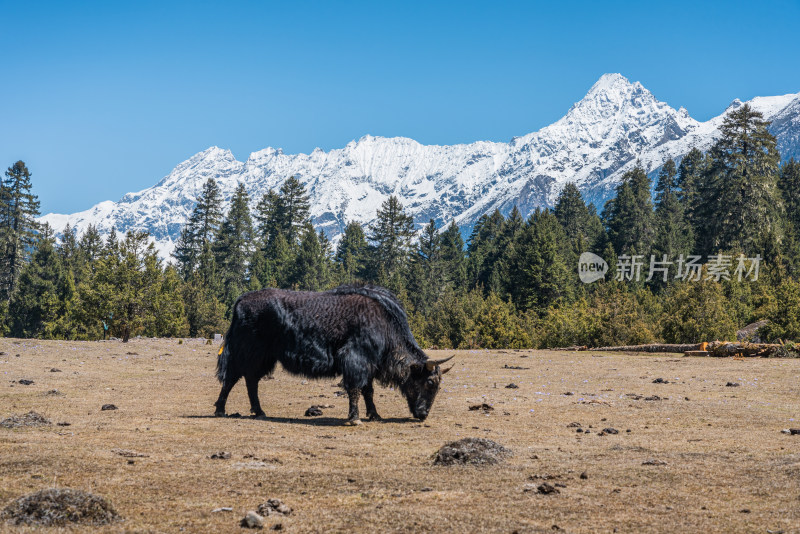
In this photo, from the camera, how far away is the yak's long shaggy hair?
45.2 ft

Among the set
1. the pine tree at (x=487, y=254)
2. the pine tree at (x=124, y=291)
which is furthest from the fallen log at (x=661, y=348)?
the pine tree at (x=487, y=254)

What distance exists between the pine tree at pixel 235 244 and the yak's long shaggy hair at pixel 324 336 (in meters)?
97.2

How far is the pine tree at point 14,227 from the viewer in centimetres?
8894

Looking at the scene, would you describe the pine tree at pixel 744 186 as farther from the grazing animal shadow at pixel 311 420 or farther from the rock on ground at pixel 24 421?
the rock on ground at pixel 24 421

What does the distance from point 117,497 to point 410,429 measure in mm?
6488

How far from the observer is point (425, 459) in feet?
31.6

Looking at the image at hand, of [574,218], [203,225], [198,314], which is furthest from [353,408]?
[203,225]

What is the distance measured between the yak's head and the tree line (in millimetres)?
28558

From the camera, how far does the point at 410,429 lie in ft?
41.7

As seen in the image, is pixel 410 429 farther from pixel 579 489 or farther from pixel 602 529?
pixel 602 529

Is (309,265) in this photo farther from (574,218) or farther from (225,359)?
(225,359)

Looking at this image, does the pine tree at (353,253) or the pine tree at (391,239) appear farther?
the pine tree at (353,253)

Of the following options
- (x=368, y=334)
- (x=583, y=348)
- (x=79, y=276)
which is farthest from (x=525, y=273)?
(x=368, y=334)

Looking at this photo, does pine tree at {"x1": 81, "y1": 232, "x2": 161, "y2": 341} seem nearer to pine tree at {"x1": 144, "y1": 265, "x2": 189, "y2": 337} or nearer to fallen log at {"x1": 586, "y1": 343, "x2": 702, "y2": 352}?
pine tree at {"x1": 144, "y1": 265, "x2": 189, "y2": 337}
